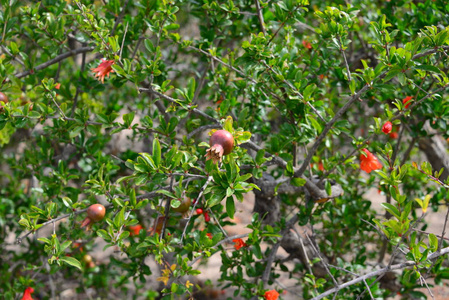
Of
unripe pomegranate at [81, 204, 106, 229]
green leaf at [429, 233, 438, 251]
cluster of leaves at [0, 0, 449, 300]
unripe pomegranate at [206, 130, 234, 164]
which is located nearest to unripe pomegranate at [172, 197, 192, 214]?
cluster of leaves at [0, 0, 449, 300]

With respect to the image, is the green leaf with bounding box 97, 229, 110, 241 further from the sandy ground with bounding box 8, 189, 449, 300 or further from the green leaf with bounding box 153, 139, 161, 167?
the sandy ground with bounding box 8, 189, 449, 300

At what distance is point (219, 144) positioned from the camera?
131 cm

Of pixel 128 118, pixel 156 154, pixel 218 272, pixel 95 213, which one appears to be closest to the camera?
pixel 156 154

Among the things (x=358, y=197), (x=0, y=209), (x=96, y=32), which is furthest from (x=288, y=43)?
(x=0, y=209)

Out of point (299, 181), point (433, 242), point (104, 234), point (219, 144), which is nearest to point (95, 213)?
point (104, 234)

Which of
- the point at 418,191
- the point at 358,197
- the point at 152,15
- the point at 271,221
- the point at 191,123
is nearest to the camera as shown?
the point at 191,123

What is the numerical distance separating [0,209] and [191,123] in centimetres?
148

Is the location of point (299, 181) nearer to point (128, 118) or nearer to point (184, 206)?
point (184, 206)

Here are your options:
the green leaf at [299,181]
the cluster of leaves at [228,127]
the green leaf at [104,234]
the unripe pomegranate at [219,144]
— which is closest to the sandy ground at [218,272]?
the cluster of leaves at [228,127]

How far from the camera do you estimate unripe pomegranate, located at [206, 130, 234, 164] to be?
4.27 feet

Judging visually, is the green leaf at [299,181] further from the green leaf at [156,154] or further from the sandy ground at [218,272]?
the sandy ground at [218,272]

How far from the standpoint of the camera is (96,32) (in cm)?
169

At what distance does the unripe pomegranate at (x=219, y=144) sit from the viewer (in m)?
1.30

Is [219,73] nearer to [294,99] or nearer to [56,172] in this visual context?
[294,99]
